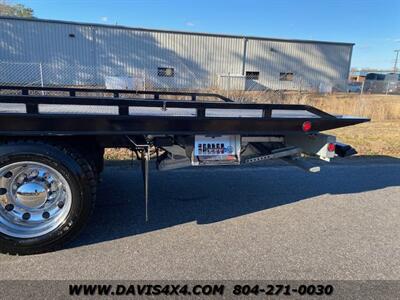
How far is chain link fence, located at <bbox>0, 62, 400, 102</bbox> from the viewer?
75.0 ft

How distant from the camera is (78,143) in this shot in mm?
3049

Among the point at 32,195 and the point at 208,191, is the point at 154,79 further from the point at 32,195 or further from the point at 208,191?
the point at 32,195

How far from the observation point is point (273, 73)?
33844mm

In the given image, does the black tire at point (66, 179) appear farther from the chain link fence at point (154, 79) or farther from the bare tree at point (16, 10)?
the bare tree at point (16, 10)

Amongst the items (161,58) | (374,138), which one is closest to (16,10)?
(161,58)

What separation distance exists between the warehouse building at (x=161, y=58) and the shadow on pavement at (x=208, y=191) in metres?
17.8

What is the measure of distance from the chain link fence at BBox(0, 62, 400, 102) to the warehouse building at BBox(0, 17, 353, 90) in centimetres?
8

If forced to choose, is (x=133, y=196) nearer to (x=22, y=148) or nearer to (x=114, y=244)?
(x=114, y=244)

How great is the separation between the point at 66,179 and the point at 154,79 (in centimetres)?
2689

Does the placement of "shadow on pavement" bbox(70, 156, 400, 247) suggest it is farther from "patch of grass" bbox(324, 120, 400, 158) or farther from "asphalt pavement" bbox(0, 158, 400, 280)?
"patch of grass" bbox(324, 120, 400, 158)

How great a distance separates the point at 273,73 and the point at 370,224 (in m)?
31.8

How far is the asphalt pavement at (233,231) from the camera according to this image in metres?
2.77

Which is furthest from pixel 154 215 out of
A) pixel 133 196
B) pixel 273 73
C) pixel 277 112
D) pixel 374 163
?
Result: pixel 273 73

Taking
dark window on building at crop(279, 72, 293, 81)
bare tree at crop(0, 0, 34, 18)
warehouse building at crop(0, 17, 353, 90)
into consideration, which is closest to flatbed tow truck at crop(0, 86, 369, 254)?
warehouse building at crop(0, 17, 353, 90)
